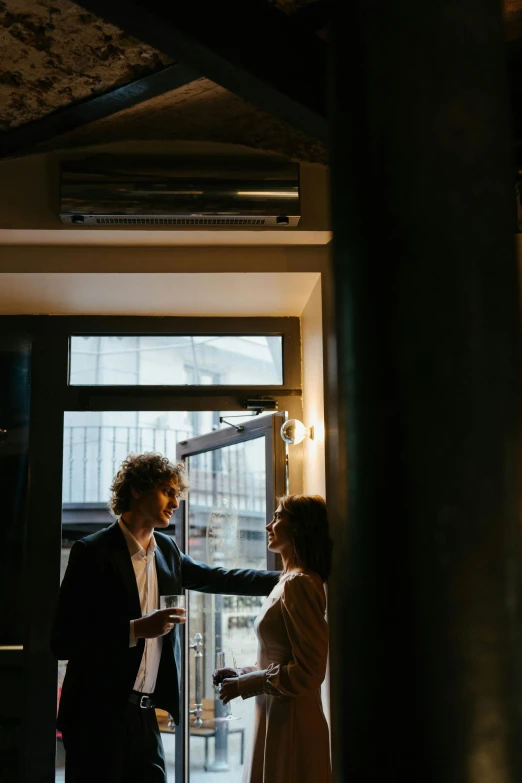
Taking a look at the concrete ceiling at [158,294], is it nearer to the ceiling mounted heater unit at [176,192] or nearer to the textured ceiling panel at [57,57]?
the ceiling mounted heater unit at [176,192]

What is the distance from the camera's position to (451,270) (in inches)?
58.4

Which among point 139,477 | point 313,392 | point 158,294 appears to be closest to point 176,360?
point 158,294

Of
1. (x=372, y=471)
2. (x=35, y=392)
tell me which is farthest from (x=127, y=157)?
(x=372, y=471)

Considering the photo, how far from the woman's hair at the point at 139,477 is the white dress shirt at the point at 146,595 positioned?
0.11 metres

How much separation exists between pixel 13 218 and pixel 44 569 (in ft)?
5.86

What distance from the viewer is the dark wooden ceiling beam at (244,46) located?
220cm

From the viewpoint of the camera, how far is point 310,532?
3197 millimetres

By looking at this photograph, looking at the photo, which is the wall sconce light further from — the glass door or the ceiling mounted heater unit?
the ceiling mounted heater unit

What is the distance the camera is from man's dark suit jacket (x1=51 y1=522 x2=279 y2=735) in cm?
300

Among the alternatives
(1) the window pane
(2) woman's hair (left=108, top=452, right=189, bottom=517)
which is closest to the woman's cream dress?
(2) woman's hair (left=108, top=452, right=189, bottom=517)

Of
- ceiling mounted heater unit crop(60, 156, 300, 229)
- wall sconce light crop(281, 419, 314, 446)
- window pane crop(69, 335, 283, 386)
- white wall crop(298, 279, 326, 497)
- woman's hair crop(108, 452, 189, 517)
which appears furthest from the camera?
window pane crop(69, 335, 283, 386)

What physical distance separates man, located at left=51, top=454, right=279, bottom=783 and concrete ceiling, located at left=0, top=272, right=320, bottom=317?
992 mm

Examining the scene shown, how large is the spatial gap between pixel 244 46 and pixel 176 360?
92.8 inches

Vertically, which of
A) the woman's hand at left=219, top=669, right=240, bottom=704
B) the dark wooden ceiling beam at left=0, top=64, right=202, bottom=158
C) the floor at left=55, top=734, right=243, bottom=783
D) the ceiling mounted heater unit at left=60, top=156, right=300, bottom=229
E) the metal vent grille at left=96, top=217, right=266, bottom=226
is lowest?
the floor at left=55, top=734, right=243, bottom=783
